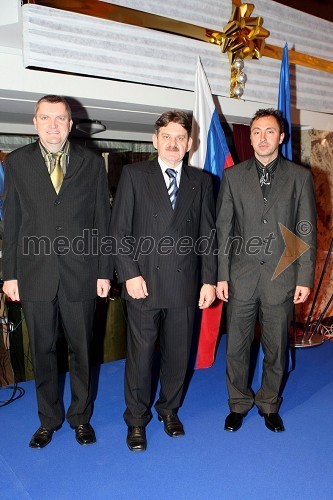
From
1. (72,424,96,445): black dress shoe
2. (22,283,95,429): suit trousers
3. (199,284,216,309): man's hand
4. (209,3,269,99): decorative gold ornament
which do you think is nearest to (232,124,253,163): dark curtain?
(209,3,269,99): decorative gold ornament

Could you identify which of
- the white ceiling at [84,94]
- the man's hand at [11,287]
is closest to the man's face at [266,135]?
the white ceiling at [84,94]

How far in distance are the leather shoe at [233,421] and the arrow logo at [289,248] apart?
85 cm

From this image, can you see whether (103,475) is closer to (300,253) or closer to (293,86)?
(300,253)

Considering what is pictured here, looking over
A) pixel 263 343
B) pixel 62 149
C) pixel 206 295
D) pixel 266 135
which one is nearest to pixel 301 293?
pixel 263 343

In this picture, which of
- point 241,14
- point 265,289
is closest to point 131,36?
point 241,14

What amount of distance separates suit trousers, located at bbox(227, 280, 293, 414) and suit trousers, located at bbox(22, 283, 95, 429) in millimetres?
812

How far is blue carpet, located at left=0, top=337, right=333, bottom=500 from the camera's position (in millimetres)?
2154

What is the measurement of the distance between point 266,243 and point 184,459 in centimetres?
120

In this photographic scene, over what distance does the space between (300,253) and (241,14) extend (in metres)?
2.28

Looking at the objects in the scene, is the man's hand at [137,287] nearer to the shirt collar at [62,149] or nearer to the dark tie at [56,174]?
the dark tie at [56,174]

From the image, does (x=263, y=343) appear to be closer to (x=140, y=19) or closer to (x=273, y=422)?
(x=273, y=422)

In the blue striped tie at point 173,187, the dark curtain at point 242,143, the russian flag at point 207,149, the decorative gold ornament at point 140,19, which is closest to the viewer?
the blue striped tie at point 173,187

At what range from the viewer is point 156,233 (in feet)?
7.70

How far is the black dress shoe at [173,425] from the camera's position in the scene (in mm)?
2578
